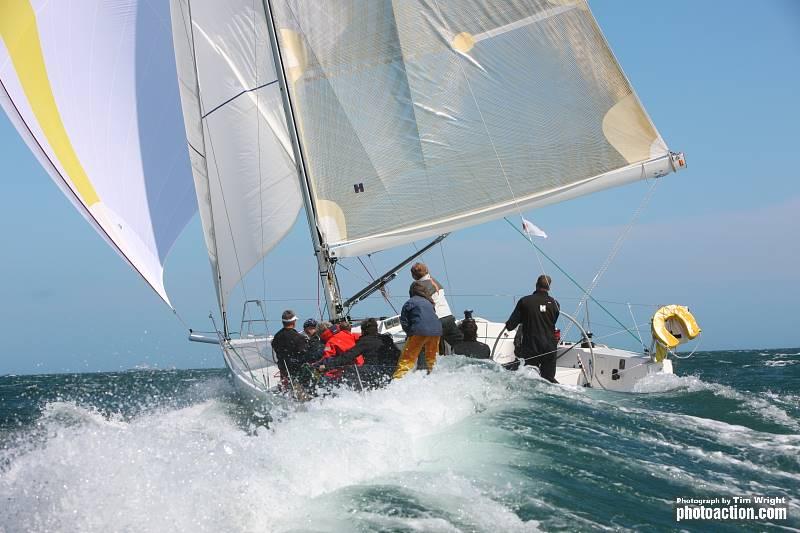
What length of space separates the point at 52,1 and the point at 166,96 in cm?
171

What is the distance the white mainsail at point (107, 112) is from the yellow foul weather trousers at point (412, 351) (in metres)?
3.17

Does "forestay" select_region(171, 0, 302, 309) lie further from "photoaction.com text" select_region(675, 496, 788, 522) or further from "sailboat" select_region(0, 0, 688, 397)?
"photoaction.com text" select_region(675, 496, 788, 522)

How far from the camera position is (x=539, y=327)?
870 cm

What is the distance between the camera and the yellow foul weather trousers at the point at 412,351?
25.3ft

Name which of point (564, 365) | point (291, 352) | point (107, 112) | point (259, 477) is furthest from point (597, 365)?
point (107, 112)

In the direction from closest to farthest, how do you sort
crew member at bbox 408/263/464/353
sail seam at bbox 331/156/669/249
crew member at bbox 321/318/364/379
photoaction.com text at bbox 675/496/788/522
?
photoaction.com text at bbox 675/496/788/522, crew member at bbox 321/318/364/379, crew member at bbox 408/263/464/353, sail seam at bbox 331/156/669/249

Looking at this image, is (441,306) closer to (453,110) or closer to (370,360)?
(370,360)

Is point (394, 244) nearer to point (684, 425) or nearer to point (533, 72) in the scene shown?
point (533, 72)

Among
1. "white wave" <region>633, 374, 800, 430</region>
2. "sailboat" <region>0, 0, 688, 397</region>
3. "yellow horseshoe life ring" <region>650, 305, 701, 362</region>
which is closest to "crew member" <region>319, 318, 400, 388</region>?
"sailboat" <region>0, 0, 688, 397</region>

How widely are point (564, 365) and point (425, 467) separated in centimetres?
522

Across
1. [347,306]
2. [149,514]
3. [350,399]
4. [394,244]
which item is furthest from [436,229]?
[149,514]

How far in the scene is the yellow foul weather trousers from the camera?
7723 millimetres

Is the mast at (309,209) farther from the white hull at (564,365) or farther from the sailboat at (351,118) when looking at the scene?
the white hull at (564,365)

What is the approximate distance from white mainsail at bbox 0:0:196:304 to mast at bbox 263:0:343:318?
5.00ft
